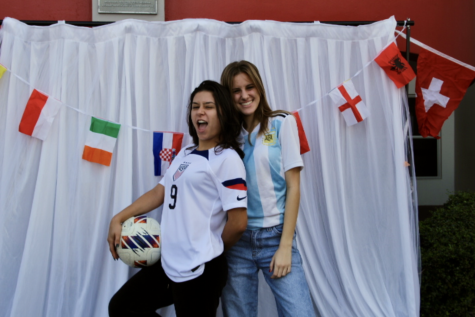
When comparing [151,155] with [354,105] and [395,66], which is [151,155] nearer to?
[354,105]

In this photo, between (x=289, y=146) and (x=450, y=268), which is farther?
(x=450, y=268)

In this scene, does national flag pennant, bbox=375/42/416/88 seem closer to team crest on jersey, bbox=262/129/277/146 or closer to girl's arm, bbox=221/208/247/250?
team crest on jersey, bbox=262/129/277/146

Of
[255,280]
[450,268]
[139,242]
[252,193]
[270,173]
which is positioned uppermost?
[270,173]

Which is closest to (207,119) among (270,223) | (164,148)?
(270,223)

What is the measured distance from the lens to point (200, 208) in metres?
1.87

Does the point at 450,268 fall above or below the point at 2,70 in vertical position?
below

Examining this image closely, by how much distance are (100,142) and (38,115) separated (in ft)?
1.66

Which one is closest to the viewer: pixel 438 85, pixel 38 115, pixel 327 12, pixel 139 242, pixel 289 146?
pixel 289 146

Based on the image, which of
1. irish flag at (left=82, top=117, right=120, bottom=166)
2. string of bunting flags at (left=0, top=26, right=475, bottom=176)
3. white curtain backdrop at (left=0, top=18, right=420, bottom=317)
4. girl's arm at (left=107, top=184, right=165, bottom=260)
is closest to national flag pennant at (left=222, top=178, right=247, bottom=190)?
girl's arm at (left=107, top=184, right=165, bottom=260)

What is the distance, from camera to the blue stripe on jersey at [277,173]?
199 cm

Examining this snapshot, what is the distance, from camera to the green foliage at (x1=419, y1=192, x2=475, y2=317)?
2.98 meters

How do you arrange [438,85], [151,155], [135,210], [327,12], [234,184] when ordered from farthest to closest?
[327,12], [438,85], [151,155], [135,210], [234,184]

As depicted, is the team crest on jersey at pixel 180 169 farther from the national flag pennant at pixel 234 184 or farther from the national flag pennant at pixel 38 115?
the national flag pennant at pixel 38 115

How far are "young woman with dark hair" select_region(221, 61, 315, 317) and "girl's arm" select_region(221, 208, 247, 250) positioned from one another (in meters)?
0.13
